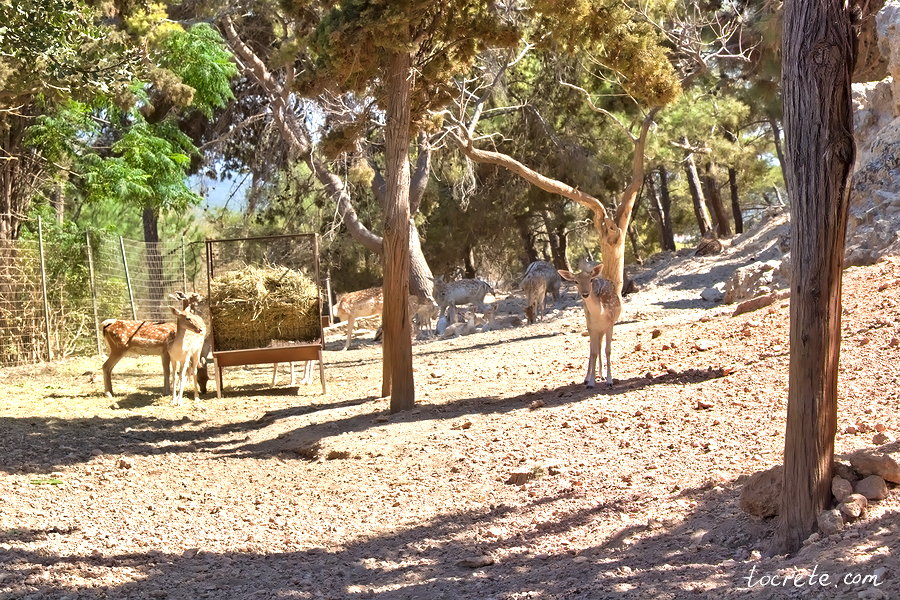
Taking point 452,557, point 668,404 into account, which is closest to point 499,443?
point 668,404

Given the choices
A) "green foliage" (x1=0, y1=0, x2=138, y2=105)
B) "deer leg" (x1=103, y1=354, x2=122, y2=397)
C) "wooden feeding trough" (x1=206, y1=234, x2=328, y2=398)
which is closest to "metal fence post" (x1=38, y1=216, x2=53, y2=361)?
"deer leg" (x1=103, y1=354, x2=122, y2=397)

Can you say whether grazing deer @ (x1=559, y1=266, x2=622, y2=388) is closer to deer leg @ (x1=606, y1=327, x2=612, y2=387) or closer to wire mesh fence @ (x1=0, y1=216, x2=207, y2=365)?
deer leg @ (x1=606, y1=327, x2=612, y2=387)

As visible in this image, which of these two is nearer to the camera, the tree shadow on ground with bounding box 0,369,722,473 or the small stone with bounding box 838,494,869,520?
the small stone with bounding box 838,494,869,520

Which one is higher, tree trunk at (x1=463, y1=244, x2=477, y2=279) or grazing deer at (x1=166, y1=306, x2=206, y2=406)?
tree trunk at (x1=463, y1=244, x2=477, y2=279)

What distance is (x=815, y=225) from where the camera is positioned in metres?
4.80

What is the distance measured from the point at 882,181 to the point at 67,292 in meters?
13.9

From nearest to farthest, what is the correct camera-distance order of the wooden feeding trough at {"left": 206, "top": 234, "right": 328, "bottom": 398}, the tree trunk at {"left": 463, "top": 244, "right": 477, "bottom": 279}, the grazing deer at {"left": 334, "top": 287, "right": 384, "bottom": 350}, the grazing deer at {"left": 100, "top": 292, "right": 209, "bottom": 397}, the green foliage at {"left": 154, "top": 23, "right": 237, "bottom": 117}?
the wooden feeding trough at {"left": 206, "top": 234, "right": 328, "bottom": 398}
the grazing deer at {"left": 100, "top": 292, "right": 209, "bottom": 397}
the green foliage at {"left": 154, "top": 23, "right": 237, "bottom": 117}
the grazing deer at {"left": 334, "top": 287, "right": 384, "bottom": 350}
the tree trunk at {"left": 463, "top": 244, "right": 477, "bottom": 279}

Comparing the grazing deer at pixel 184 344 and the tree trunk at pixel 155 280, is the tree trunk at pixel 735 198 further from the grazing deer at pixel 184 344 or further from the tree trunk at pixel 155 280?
the grazing deer at pixel 184 344

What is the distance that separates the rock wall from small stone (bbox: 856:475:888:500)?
8387 mm

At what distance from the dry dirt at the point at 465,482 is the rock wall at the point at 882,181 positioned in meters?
0.89

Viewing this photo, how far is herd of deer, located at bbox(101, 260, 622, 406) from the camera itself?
34.7 feet

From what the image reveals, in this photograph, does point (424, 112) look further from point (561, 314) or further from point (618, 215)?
point (561, 314)

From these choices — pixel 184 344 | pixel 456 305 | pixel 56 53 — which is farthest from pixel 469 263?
pixel 56 53

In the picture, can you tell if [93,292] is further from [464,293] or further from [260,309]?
[464,293]
